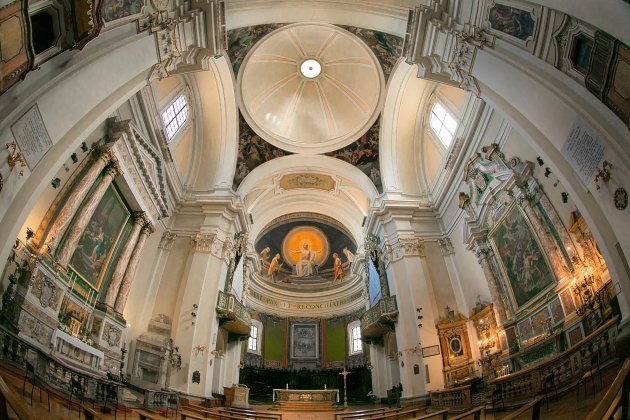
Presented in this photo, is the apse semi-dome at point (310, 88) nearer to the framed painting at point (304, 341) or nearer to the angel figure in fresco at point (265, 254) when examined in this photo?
the angel figure in fresco at point (265, 254)

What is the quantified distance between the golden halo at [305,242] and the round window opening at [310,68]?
33.3 ft

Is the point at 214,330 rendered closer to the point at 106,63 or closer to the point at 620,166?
the point at 106,63

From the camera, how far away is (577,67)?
618 cm

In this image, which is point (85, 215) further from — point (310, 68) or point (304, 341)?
point (304, 341)

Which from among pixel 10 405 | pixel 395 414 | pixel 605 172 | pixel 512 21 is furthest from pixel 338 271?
pixel 10 405

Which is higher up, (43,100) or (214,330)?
(43,100)

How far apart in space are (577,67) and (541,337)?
6.33 meters

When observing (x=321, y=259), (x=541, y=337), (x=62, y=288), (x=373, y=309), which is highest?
(x=321, y=259)

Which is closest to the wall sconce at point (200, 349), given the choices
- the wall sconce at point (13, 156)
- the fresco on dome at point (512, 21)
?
the wall sconce at point (13, 156)

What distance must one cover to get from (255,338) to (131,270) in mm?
11143

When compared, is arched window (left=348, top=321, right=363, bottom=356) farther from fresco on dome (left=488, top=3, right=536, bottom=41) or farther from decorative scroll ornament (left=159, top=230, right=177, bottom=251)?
fresco on dome (left=488, top=3, right=536, bottom=41)

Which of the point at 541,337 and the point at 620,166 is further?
the point at 541,337

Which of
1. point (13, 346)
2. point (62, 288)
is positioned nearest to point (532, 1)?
point (13, 346)

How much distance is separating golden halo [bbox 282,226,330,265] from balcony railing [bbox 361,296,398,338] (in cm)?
851
